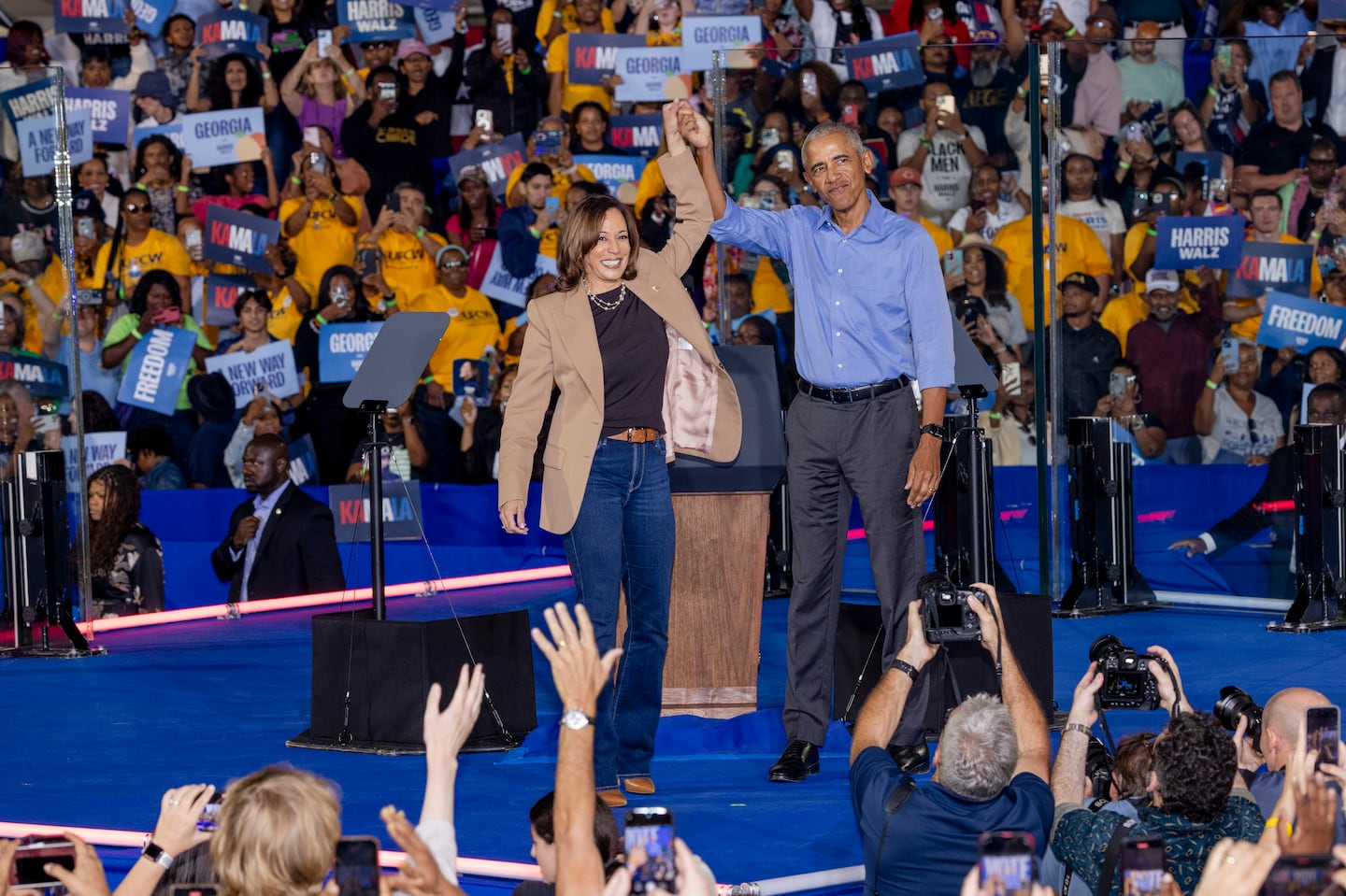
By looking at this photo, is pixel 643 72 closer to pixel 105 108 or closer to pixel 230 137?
pixel 230 137

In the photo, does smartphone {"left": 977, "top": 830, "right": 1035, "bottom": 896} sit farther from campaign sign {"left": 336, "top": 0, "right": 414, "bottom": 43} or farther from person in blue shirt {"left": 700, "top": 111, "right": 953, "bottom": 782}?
campaign sign {"left": 336, "top": 0, "right": 414, "bottom": 43}

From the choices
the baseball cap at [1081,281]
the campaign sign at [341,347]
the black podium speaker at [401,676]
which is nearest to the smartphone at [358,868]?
the black podium speaker at [401,676]

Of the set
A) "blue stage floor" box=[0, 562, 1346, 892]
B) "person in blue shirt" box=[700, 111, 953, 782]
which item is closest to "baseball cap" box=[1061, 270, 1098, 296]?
"blue stage floor" box=[0, 562, 1346, 892]

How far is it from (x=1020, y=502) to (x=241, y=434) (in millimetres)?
4347

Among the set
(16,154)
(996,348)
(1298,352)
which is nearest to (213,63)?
(16,154)

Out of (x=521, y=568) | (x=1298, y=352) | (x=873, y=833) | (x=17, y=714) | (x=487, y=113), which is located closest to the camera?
(x=873, y=833)

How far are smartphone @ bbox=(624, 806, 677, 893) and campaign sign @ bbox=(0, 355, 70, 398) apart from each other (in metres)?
5.12

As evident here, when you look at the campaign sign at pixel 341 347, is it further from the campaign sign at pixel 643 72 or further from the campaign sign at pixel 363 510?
the campaign sign at pixel 643 72

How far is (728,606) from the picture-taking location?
501 cm

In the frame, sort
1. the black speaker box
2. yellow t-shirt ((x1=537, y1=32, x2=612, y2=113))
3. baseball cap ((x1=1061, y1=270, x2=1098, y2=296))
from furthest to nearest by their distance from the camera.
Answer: yellow t-shirt ((x1=537, y1=32, x2=612, y2=113)) → baseball cap ((x1=1061, y1=270, x2=1098, y2=296)) → the black speaker box

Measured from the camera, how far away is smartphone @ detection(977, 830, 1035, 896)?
2121mm

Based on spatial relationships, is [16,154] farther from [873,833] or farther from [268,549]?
[873,833]

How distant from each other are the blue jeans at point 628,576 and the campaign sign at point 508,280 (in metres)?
5.32

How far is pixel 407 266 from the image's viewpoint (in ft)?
31.0
